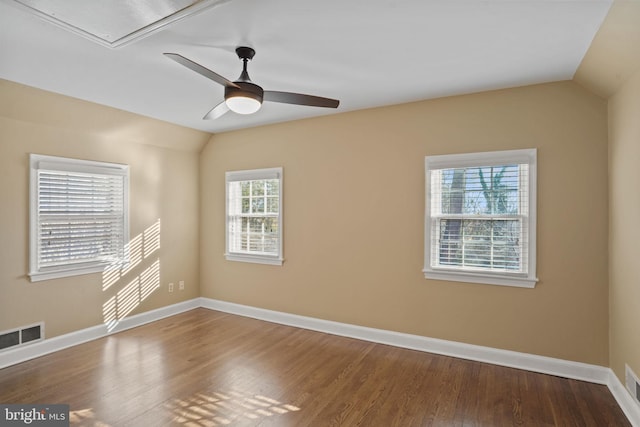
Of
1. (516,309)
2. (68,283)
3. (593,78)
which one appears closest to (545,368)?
(516,309)

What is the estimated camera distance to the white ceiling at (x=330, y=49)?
6.56 ft

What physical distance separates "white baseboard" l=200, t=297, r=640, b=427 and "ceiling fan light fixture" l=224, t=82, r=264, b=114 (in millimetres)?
2756

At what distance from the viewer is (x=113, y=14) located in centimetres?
198

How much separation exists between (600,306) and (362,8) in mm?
3078

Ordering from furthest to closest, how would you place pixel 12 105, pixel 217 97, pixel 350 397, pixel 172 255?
pixel 172 255
pixel 217 97
pixel 12 105
pixel 350 397

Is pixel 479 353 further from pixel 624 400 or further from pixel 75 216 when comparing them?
pixel 75 216

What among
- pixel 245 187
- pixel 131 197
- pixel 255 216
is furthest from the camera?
pixel 245 187

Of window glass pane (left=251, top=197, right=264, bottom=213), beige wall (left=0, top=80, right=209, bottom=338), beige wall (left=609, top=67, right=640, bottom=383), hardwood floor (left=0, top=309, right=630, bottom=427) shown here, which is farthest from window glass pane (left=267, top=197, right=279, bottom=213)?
beige wall (left=609, top=67, right=640, bottom=383)

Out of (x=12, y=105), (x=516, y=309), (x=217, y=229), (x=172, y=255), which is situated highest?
(x=12, y=105)

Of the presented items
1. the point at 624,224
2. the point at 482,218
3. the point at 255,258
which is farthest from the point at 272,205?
the point at 624,224

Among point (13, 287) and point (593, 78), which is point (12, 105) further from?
point (593, 78)

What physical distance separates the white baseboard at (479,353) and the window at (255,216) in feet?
2.65

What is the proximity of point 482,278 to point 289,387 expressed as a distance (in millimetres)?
2062

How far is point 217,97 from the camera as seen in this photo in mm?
3529
